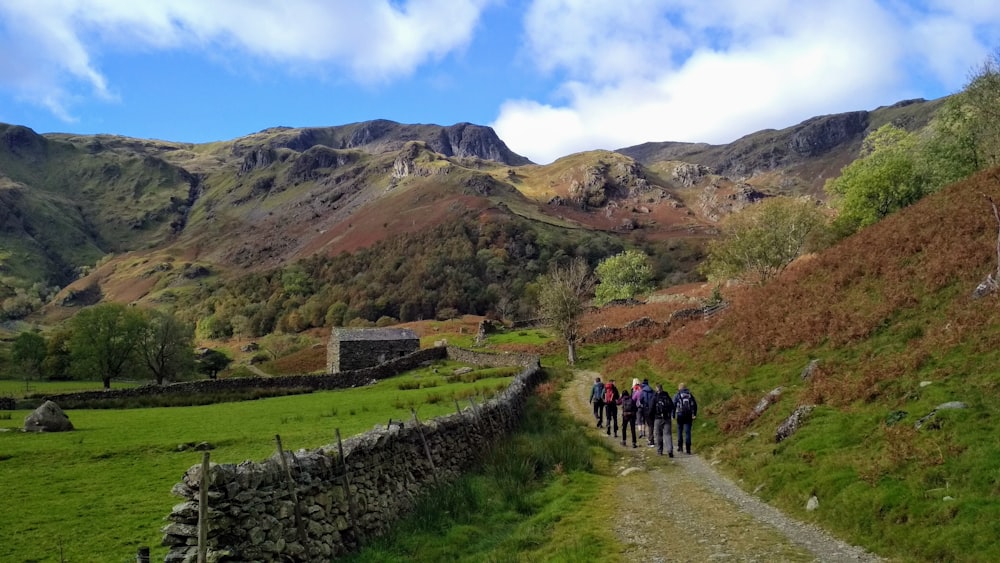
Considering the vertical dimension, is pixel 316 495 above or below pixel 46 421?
above

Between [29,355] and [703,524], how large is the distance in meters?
92.0

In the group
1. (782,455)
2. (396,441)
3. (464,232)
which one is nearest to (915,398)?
(782,455)

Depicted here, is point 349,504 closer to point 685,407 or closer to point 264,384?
point 685,407

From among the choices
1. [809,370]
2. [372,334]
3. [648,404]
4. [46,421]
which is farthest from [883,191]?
[46,421]

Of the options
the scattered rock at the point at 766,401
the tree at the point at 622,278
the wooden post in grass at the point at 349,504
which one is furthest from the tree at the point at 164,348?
the scattered rock at the point at 766,401

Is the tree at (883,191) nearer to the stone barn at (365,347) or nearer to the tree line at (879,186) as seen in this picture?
the tree line at (879,186)

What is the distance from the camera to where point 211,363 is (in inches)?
3634

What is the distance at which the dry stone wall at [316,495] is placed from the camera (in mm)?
9703

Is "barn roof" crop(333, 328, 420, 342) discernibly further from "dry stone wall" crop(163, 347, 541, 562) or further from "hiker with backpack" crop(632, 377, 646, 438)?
"dry stone wall" crop(163, 347, 541, 562)

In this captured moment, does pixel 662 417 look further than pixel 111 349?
No

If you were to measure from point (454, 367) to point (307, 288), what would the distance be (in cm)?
10319

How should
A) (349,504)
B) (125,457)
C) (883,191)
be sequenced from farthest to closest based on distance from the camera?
(883,191) → (125,457) → (349,504)

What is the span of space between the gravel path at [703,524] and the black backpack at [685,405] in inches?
69.1

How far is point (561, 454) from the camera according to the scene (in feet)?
66.1
